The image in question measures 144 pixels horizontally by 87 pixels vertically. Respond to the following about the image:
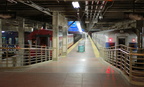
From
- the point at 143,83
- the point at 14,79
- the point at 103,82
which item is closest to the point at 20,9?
the point at 14,79

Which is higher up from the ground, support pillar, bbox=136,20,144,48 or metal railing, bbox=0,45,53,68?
support pillar, bbox=136,20,144,48

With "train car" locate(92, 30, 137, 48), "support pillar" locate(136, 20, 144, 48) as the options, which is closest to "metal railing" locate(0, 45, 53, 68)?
"train car" locate(92, 30, 137, 48)

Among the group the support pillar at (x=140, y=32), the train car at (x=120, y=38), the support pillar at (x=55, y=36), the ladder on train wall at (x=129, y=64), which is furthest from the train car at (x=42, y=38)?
the ladder on train wall at (x=129, y=64)

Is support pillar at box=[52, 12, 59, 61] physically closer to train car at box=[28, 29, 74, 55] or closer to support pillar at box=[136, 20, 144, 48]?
train car at box=[28, 29, 74, 55]

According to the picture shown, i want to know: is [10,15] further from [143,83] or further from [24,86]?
[143,83]

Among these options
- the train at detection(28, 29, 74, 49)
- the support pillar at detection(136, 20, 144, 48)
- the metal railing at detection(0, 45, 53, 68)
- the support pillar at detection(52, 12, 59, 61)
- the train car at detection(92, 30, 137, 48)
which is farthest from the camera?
the train car at detection(92, 30, 137, 48)

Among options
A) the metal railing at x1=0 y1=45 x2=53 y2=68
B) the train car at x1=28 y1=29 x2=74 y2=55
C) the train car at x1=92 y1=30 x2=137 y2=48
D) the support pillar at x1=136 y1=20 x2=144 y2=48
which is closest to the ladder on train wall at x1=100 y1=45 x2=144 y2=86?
the support pillar at x1=136 y1=20 x2=144 y2=48

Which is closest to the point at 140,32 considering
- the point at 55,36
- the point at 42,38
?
the point at 55,36

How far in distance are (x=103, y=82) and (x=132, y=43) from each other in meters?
10.2

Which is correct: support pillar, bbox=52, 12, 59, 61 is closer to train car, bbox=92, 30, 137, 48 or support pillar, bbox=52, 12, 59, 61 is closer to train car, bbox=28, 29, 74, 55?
train car, bbox=28, 29, 74, 55

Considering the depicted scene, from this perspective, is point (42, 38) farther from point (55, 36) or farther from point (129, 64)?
point (129, 64)

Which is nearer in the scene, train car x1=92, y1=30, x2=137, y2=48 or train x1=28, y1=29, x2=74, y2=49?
train x1=28, y1=29, x2=74, y2=49

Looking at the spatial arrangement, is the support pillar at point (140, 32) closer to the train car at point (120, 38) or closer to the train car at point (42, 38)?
the train car at point (120, 38)

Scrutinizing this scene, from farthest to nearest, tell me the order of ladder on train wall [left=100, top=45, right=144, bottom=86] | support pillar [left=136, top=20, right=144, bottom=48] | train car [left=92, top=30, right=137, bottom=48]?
train car [left=92, top=30, right=137, bottom=48] → support pillar [left=136, top=20, right=144, bottom=48] → ladder on train wall [left=100, top=45, right=144, bottom=86]
